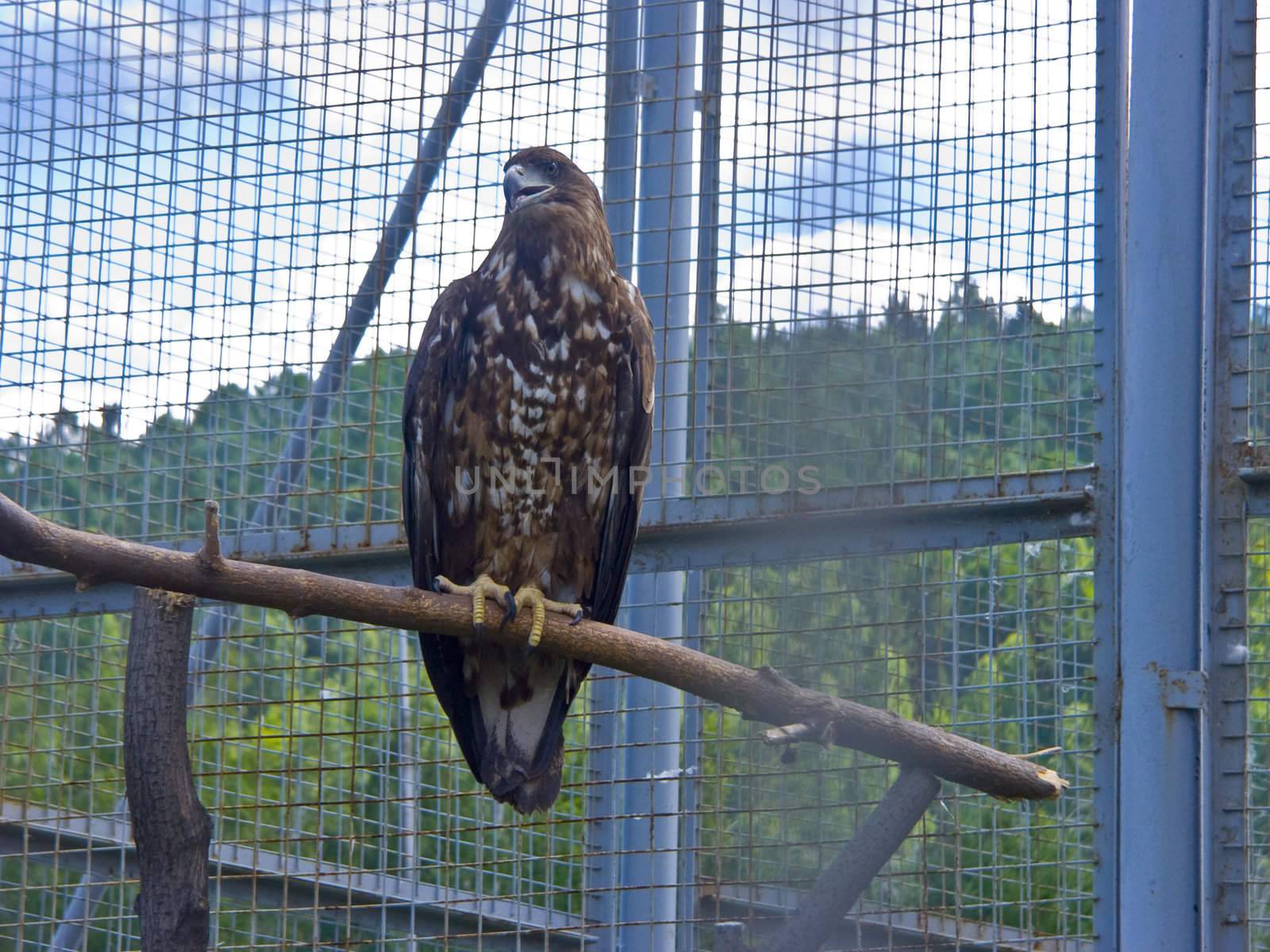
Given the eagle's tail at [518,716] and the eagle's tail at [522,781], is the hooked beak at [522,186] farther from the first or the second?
the eagle's tail at [522,781]

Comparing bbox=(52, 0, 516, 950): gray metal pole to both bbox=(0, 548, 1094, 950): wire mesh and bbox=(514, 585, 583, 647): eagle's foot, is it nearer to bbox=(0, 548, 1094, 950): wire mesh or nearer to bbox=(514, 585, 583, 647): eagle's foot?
bbox=(0, 548, 1094, 950): wire mesh

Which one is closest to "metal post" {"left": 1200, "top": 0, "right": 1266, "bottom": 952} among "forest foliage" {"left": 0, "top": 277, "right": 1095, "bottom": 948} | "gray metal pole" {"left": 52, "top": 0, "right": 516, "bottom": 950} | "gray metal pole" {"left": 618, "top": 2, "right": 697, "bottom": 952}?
"forest foliage" {"left": 0, "top": 277, "right": 1095, "bottom": 948}

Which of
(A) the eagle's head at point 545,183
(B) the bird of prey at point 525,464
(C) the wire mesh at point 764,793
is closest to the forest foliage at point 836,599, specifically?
(C) the wire mesh at point 764,793

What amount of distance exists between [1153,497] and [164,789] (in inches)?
82.4

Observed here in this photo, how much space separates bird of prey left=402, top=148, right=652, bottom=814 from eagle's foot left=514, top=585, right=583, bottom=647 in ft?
0.34

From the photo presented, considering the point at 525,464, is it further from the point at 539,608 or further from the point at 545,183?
the point at 545,183

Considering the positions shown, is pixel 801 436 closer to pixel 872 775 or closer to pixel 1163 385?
pixel 1163 385

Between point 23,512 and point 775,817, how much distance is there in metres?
2.22

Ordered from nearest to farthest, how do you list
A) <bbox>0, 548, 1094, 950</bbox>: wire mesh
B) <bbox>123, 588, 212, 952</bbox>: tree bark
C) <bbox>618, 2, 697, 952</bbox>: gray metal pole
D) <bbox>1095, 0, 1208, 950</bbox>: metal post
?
<bbox>123, 588, 212, 952</bbox>: tree bark, <bbox>1095, 0, 1208, 950</bbox>: metal post, <bbox>0, 548, 1094, 950</bbox>: wire mesh, <bbox>618, 2, 697, 952</bbox>: gray metal pole

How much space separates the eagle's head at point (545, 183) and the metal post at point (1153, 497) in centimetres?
132

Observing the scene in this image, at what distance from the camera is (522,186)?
3.96 m

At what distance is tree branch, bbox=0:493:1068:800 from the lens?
2.57m

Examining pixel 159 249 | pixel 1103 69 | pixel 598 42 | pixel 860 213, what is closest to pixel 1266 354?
pixel 1103 69

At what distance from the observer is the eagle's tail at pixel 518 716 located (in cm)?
375
